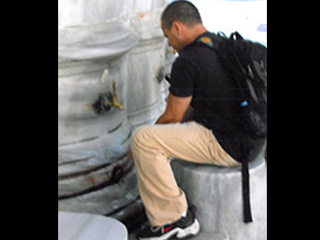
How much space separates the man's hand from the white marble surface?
415 mm

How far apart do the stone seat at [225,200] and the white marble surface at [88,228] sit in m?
0.46

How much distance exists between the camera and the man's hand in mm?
1634

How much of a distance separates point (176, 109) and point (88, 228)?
0.47 m

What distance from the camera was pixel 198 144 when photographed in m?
1.74

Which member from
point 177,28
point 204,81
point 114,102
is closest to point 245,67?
point 204,81

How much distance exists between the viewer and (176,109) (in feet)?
5.45

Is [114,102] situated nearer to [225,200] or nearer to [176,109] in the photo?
[176,109]

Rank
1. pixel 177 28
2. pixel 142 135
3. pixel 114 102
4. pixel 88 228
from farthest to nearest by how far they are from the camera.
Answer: pixel 114 102 → pixel 142 135 → pixel 177 28 → pixel 88 228

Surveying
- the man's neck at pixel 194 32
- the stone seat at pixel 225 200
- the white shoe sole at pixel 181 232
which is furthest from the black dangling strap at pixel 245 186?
the man's neck at pixel 194 32

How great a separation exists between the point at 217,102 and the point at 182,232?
0.48m

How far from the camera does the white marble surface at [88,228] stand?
138 centimetres

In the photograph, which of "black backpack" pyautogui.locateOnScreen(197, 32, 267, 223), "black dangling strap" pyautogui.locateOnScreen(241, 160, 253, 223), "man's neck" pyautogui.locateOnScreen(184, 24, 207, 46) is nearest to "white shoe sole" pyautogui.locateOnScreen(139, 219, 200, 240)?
"black dangling strap" pyautogui.locateOnScreen(241, 160, 253, 223)
